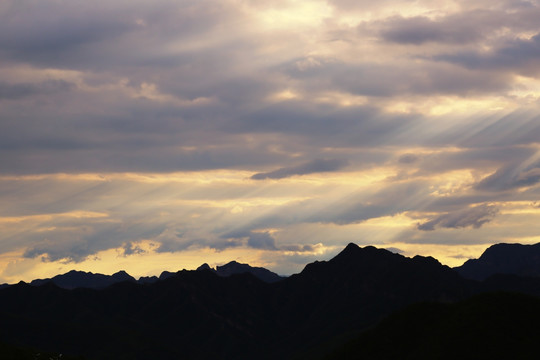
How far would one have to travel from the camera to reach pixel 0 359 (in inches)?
7864

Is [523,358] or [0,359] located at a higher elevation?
[0,359]

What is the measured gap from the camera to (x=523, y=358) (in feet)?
650

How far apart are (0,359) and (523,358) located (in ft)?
455
